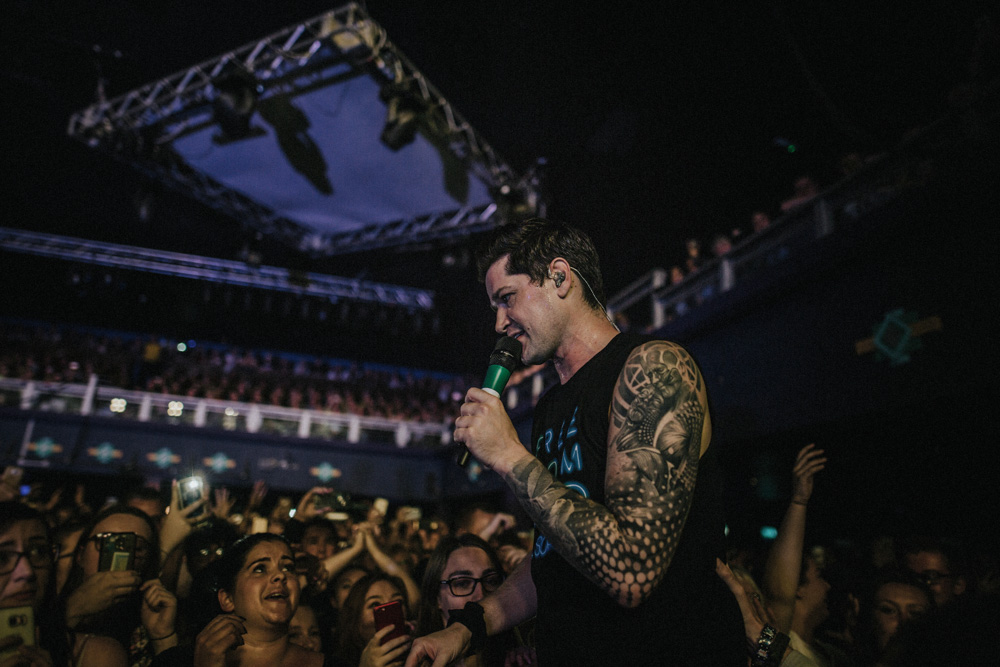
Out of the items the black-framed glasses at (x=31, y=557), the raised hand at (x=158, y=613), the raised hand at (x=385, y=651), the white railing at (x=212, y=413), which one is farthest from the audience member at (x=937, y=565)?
the white railing at (x=212, y=413)

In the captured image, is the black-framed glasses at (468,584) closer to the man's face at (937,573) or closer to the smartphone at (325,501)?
the smartphone at (325,501)

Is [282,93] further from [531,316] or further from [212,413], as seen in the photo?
[212,413]

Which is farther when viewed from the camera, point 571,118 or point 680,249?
point 680,249

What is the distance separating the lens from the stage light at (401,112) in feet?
28.9

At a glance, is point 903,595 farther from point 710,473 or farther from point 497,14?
point 497,14

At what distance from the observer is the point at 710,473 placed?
5.50ft

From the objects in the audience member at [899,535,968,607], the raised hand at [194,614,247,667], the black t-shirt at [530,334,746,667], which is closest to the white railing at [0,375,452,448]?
the audience member at [899,535,968,607]

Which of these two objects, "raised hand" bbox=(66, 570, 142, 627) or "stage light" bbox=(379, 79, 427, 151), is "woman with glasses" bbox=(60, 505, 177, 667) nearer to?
"raised hand" bbox=(66, 570, 142, 627)

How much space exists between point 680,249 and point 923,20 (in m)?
5.40

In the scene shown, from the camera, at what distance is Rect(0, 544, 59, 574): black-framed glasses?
262cm

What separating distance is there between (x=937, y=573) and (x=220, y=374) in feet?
57.1

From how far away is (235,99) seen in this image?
8836mm

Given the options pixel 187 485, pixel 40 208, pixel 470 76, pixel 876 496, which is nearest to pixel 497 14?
pixel 470 76

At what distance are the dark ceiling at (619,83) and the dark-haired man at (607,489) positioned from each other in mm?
7355
